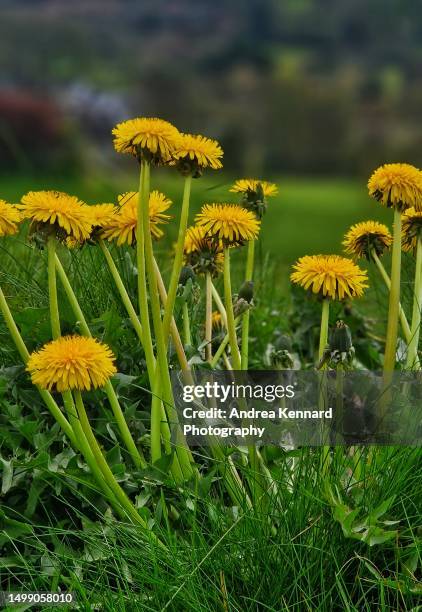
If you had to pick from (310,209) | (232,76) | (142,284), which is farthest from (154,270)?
(232,76)

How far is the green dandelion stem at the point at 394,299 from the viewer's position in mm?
1429

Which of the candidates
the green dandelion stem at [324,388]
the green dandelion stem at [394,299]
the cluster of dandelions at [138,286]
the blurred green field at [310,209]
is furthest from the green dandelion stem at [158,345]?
the blurred green field at [310,209]

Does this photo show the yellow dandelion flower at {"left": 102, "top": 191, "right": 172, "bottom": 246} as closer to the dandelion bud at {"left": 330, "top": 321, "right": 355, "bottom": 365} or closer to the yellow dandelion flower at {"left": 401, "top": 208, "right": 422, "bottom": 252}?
the dandelion bud at {"left": 330, "top": 321, "right": 355, "bottom": 365}

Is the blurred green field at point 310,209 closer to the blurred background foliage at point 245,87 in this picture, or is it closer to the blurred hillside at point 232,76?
the blurred background foliage at point 245,87

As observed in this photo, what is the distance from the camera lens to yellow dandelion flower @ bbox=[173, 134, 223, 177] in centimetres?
131

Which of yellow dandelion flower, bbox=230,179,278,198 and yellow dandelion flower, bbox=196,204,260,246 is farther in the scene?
yellow dandelion flower, bbox=230,179,278,198

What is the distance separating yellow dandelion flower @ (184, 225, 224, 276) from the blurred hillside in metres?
7.48

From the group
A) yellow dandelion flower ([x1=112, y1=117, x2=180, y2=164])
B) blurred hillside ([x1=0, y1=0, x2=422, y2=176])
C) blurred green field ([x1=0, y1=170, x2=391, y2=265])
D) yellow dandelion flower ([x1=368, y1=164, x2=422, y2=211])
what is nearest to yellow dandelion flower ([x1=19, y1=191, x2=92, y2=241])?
yellow dandelion flower ([x1=112, y1=117, x2=180, y2=164])

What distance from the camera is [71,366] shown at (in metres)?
1.20

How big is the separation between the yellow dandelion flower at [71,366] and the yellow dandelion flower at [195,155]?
0.99ft

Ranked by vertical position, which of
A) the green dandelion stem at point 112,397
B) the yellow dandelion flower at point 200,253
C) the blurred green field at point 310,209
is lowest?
the green dandelion stem at point 112,397

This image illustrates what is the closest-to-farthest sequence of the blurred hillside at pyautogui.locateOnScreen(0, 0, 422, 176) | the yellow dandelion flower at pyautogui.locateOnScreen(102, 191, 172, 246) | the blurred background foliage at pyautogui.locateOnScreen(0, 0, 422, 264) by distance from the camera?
the yellow dandelion flower at pyautogui.locateOnScreen(102, 191, 172, 246) → the blurred background foliage at pyautogui.locateOnScreen(0, 0, 422, 264) → the blurred hillside at pyautogui.locateOnScreen(0, 0, 422, 176)

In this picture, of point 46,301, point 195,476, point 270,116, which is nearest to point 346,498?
point 195,476

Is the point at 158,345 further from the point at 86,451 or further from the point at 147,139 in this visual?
the point at 147,139
